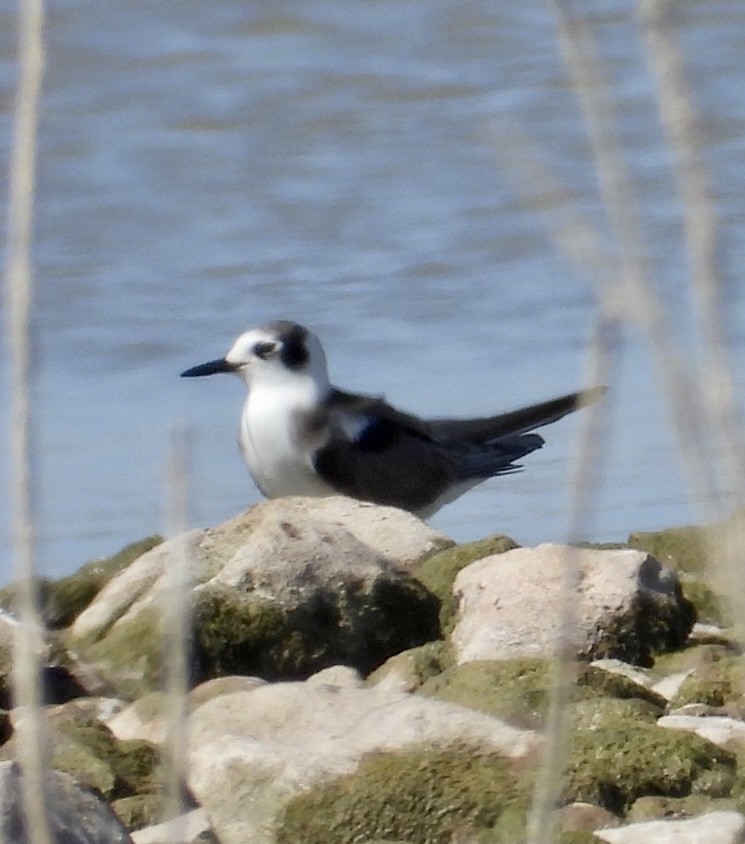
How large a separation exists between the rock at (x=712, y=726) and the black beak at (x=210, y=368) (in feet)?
11.6

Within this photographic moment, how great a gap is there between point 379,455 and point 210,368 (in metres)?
0.64

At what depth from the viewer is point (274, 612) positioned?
4691mm

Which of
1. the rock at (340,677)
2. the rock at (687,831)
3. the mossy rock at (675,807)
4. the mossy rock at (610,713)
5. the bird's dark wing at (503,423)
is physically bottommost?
the mossy rock at (675,807)

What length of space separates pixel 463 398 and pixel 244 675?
3.50 m

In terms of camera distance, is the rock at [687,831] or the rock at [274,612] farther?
the rock at [274,612]

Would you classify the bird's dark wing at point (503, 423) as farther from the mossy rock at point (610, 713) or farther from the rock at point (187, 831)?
the rock at point (187, 831)

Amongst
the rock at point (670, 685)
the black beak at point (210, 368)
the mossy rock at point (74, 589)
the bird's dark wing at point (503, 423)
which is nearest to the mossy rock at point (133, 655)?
the mossy rock at point (74, 589)

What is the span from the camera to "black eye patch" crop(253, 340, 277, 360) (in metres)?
7.47

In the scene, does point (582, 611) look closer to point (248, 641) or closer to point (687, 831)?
point (248, 641)

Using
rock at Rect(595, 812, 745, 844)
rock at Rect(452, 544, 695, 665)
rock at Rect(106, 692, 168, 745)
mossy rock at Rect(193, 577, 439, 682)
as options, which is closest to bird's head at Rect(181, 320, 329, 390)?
mossy rock at Rect(193, 577, 439, 682)

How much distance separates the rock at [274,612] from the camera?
15.2ft

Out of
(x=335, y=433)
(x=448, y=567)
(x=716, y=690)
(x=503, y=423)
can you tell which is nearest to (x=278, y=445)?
(x=335, y=433)

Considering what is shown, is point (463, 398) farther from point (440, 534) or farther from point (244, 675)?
point (244, 675)

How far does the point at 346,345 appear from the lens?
27.9 feet
